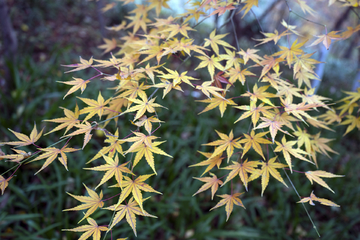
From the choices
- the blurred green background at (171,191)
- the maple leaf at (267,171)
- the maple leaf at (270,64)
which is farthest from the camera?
the blurred green background at (171,191)

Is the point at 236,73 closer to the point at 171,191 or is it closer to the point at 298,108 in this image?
the point at 298,108

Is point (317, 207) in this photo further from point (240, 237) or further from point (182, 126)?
point (182, 126)

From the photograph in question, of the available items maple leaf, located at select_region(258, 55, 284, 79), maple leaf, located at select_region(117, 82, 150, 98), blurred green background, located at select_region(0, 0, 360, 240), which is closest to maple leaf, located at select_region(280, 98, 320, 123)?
maple leaf, located at select_region(258, 55, 284, 79)

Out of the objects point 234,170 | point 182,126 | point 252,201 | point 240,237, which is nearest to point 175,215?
point 240,237

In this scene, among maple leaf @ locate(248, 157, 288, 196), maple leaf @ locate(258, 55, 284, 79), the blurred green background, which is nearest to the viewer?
maple leaf @ locate(248, 157, 288, 196)

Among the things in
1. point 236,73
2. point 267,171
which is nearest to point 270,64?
point 236,73

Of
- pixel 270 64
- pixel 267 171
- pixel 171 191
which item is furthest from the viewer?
pixel 171 191

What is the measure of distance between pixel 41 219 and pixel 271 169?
2.01 m

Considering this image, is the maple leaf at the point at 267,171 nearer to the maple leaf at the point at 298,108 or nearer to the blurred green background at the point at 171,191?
the maple leaf at the point at 298,108

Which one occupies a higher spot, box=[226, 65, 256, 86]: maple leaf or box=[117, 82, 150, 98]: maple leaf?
box=[226, 65, 256, 86]: maple leaf

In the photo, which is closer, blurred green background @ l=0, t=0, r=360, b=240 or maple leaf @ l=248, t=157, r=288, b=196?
maple leaf @ l=248, t=157, r=288, b=196

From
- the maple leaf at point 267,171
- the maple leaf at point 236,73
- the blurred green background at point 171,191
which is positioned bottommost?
the blurred green background at point 171,191

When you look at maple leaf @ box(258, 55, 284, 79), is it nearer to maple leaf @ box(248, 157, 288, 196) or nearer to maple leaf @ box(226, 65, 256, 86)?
maple leaf @ box(226, 65, 256, 86)

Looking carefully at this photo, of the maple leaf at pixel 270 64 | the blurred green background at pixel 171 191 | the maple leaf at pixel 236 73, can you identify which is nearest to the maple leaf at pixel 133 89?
the maple leaf at pixel 236 73
